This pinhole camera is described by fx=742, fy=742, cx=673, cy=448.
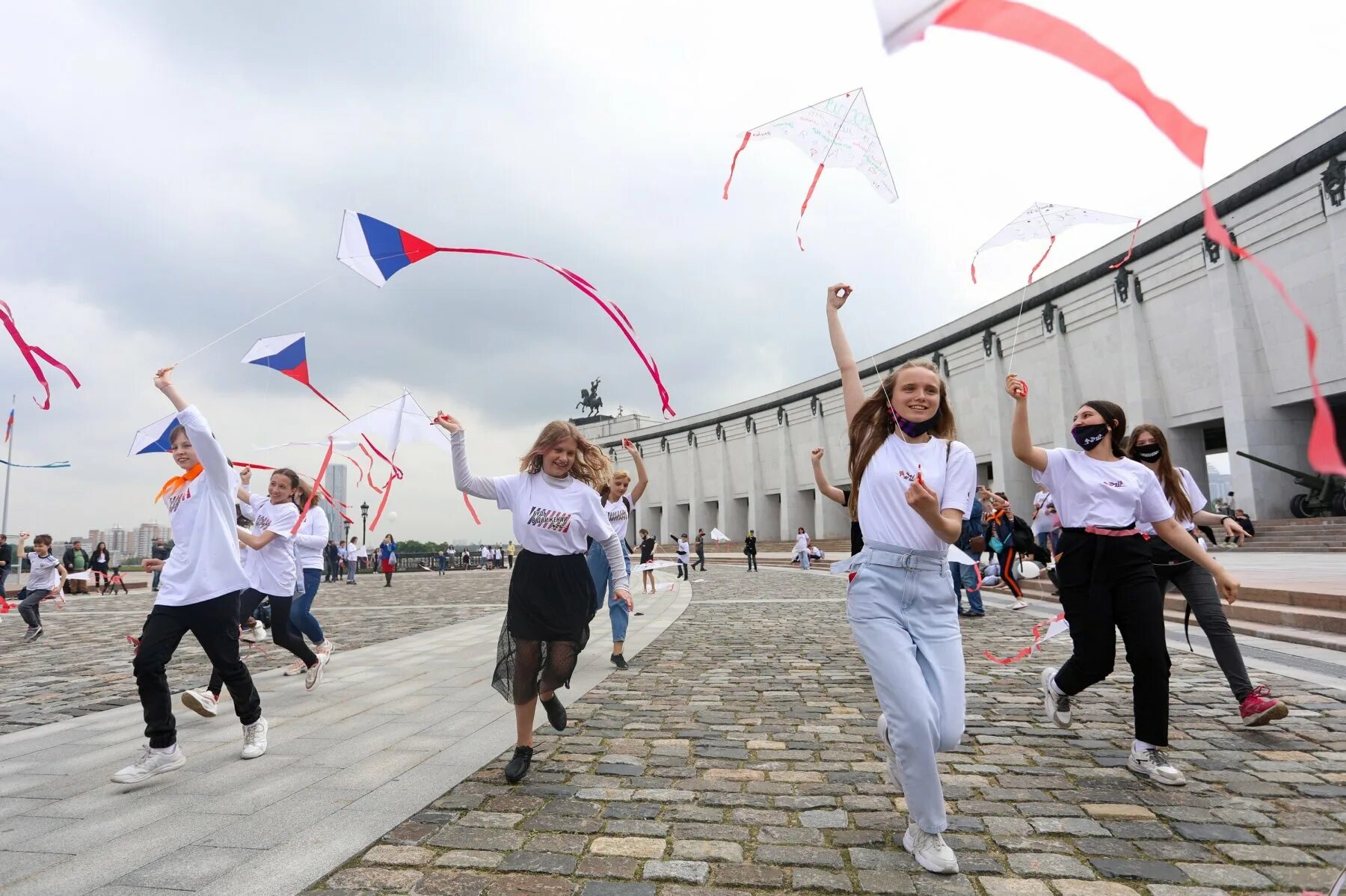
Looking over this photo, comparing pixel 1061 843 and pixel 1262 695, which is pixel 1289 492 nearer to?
pixel 1262 695

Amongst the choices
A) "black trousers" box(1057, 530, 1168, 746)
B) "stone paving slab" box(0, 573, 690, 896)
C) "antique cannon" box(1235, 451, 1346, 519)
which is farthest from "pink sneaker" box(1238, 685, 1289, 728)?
"antique cannon" box(1235, 451, 1346, 519)

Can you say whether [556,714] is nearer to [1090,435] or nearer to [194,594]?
[194,594]

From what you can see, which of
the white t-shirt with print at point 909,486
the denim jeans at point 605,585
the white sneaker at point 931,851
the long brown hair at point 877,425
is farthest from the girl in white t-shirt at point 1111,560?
the denim jeans at point 605,585

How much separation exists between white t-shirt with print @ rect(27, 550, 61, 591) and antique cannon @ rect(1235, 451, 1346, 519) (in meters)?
28.6

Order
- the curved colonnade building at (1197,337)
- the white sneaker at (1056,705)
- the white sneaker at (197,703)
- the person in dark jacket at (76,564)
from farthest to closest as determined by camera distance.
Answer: the curved colonnade building at (1197,337), the person in dark jacket at (76,564), the white sneaker at (197,703), the white sneaker at (1056,705)

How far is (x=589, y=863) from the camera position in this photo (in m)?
2.78

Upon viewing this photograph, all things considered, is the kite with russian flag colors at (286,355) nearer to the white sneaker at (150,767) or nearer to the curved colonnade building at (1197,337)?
the white sneaker at (150,767)

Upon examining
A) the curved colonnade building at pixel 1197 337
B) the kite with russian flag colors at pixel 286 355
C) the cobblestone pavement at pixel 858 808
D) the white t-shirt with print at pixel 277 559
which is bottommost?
the cobblestone pavement at pixel 858 808

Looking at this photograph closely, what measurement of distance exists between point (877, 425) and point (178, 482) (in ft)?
13.6

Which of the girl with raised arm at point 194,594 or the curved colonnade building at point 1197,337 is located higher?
the curved colonnade building at point 1197,337

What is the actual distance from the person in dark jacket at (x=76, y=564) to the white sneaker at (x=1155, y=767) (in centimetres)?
2786

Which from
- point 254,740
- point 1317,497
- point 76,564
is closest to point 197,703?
point 254,740

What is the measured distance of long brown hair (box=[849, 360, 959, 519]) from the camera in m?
3.35

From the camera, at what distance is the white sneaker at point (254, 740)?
4.31 m
